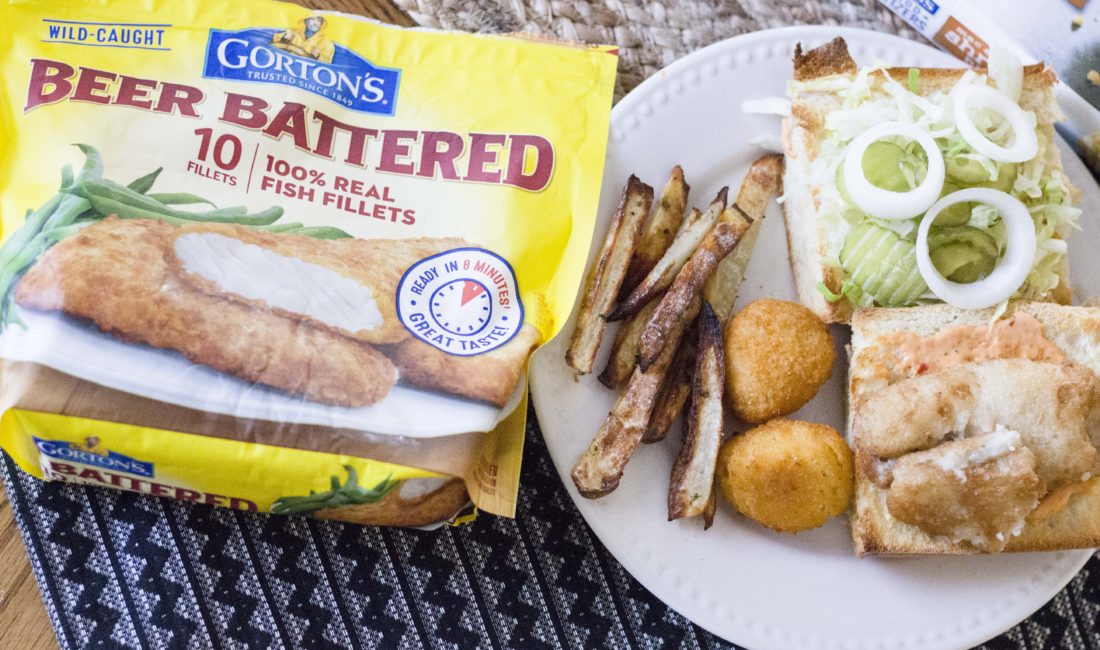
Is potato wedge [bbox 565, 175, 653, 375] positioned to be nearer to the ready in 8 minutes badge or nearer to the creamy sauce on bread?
the ready in 8 minutes badge

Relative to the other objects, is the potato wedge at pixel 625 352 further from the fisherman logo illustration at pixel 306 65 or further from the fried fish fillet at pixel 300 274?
the fisherman logo illustration at pixel 306 65

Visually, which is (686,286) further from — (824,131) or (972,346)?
(972,346)

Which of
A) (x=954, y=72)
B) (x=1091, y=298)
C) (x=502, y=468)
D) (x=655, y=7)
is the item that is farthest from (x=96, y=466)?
(x=1091, y=298)

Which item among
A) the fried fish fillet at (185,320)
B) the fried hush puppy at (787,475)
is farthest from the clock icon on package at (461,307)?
the fried hush puppy at (787,475)

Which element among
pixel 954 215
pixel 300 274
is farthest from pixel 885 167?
pixel 300 274

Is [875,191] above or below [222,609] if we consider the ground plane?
above

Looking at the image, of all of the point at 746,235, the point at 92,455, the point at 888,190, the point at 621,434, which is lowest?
the point at 92,455

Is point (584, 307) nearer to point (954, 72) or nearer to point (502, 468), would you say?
point (502, 468)
